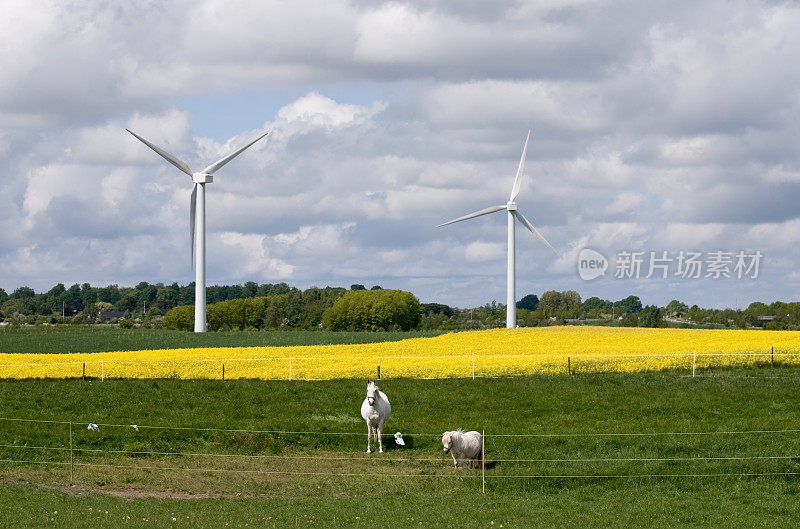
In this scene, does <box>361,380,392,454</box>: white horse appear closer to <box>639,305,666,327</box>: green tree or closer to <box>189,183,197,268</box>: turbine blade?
<box>189,183,197,268</box>: turbine blade

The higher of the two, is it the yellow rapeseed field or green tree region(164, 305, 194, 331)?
green tree region(164, 305, 194, 331)

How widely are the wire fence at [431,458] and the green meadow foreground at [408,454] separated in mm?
82

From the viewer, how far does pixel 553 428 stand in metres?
33.3

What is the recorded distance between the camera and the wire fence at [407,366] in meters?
49.0

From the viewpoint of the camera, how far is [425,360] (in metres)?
51.8

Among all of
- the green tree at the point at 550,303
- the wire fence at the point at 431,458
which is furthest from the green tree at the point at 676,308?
the wire fence at the point at 431,458

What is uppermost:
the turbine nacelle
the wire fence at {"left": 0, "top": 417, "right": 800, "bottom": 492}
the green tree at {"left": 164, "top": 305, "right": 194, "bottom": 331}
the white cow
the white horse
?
the turbine nacelle

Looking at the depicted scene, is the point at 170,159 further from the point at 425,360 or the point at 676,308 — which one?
the point at 676,308

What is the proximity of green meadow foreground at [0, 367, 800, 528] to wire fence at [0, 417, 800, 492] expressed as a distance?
8cm

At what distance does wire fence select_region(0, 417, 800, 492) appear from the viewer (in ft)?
88.2

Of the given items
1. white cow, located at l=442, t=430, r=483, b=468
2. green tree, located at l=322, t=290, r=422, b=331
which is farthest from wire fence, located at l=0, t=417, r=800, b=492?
green tree, located at l=322, t=290, r=422, b=331

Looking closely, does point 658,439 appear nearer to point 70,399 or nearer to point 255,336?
point 70,399

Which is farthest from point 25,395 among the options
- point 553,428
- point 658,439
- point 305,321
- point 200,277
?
point 305,321

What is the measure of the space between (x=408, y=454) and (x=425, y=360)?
21528mm
